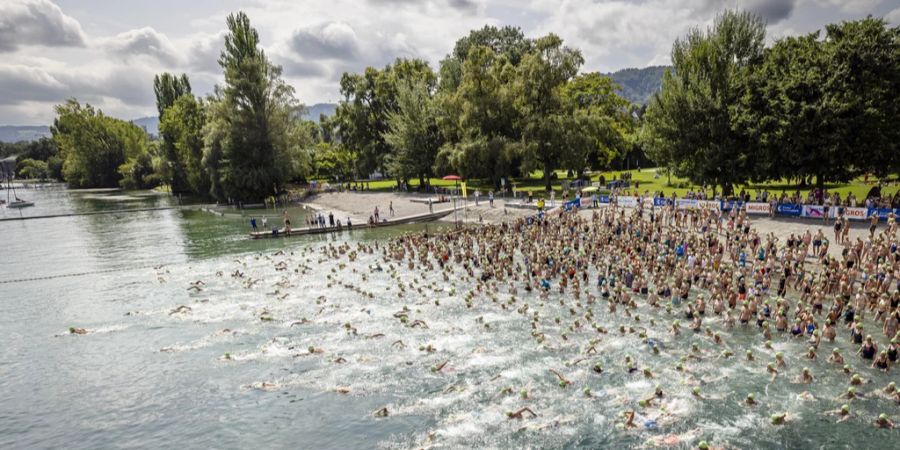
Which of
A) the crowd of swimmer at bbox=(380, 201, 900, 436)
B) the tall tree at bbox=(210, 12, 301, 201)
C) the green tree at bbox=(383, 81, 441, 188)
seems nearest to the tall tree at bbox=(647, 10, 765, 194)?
the crowd of swimmer at bbox=(380, 201, 900, 436)

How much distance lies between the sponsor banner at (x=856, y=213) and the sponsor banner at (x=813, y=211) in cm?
127

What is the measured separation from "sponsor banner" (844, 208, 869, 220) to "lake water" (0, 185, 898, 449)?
693 inches

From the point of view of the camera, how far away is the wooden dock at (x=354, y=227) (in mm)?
48531

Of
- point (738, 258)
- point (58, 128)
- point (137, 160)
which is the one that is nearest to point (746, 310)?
point (738, 258)

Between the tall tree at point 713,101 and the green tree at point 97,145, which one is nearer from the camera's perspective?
the tall tree at point 713,101

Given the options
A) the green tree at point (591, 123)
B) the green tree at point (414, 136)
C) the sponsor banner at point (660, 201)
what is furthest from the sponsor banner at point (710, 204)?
the green tree at point (414, 136)

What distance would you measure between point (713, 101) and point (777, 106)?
4785mm

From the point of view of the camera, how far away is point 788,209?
3469cm

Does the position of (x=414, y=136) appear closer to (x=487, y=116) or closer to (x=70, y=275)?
A: (x=487, y=116)

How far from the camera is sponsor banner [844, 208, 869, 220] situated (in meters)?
31.0

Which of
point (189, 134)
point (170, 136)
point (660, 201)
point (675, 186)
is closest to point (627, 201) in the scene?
point (660, 201)

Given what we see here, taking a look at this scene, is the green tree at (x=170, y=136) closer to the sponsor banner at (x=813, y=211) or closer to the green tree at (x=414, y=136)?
the green tree at (x=414, y=136)

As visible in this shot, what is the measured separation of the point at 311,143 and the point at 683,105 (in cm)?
5758

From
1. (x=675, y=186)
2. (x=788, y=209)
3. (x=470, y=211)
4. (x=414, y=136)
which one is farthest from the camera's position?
(x=414, y=136)
